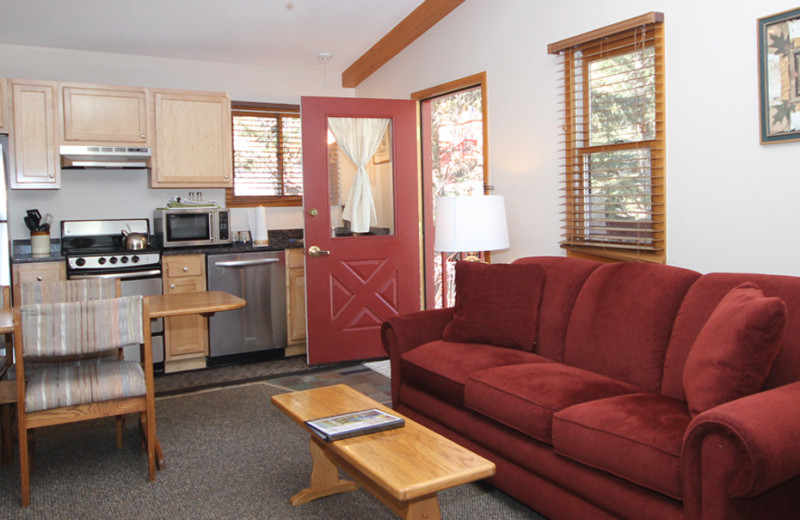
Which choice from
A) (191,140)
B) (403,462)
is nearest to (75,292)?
(191,140)

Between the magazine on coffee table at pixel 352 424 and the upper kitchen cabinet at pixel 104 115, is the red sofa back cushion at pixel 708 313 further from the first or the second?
the upper kitchen cabinet at pixel 104 115

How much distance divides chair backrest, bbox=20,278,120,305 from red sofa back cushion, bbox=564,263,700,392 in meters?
2.27

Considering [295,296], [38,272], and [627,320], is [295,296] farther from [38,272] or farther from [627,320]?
[627,320]

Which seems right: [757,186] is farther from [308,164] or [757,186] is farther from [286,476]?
[308,164]

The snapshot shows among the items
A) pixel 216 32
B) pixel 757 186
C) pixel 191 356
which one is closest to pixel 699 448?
pixel 757 186

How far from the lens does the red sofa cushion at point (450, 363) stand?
9.12 ft

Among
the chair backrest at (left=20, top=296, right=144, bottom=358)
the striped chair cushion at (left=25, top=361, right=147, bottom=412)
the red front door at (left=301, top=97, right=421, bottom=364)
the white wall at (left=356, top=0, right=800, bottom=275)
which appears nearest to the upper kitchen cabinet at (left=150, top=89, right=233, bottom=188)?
the red front door at (left=301, top=97, right=421, bottom=364)

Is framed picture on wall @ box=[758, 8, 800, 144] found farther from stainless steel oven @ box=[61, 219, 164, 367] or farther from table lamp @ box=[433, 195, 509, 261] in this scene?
stainless steel oven @ box=[61, 219, 164, 367]

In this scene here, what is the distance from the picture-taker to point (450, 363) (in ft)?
9.52

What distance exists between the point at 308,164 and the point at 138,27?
1.49m

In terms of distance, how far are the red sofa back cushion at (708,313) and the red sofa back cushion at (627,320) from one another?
6 cm

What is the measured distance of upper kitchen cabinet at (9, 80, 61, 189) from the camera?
4.39 m

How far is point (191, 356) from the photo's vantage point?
4.77m

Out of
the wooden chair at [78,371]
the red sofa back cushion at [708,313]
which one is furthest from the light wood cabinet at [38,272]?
the red sofa back cushion at [708,313]
